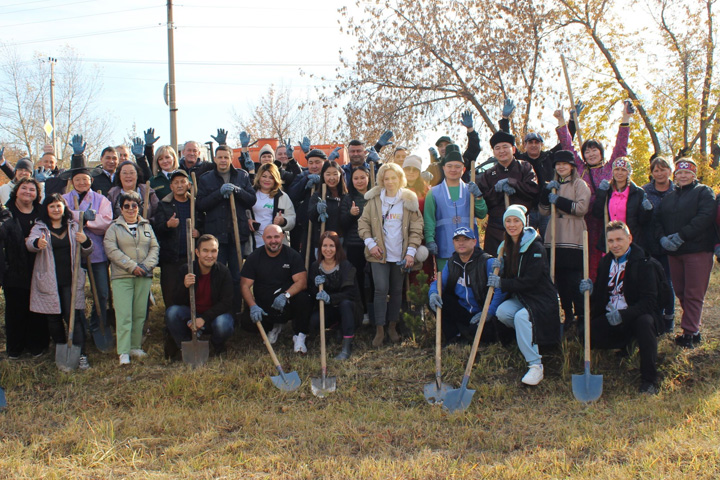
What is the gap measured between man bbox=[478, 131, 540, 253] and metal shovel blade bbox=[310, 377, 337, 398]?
2.38 m

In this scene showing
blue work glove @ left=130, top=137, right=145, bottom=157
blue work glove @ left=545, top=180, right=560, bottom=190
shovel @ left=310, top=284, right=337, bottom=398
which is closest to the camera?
shovel @ left=310, top=284, right=337, bottom=398

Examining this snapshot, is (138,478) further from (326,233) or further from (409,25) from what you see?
(409,25)

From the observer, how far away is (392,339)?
270 inches

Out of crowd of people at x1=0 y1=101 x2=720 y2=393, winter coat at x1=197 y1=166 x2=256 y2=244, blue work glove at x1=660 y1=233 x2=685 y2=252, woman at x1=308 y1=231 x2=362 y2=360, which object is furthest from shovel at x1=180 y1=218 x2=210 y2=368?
blue work glove at x1=660 y1=233 x2=685 y2=252

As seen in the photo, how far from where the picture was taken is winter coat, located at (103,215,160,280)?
21.1 ft

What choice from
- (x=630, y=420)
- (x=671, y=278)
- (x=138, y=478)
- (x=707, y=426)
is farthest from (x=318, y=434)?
(x=671, y=278)

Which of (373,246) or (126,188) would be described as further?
(126,188)

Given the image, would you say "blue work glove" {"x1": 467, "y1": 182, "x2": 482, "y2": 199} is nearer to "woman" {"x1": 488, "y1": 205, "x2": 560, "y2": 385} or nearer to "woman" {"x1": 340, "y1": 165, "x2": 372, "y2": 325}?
"woman" {"x1": 488, "y1": 205, "x2": 560, "y2": 385}

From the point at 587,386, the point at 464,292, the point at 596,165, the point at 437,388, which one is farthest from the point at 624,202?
the point at 437,388

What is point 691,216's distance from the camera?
239 inches

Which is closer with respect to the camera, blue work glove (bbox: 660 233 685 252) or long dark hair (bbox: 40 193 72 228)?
blue work glove (bbox: 660 233 685 252)

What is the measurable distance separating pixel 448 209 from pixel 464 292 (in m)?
0.98

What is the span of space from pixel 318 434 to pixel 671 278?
13.8 ft

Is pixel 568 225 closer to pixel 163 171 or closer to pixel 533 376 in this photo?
pixel 533 376
